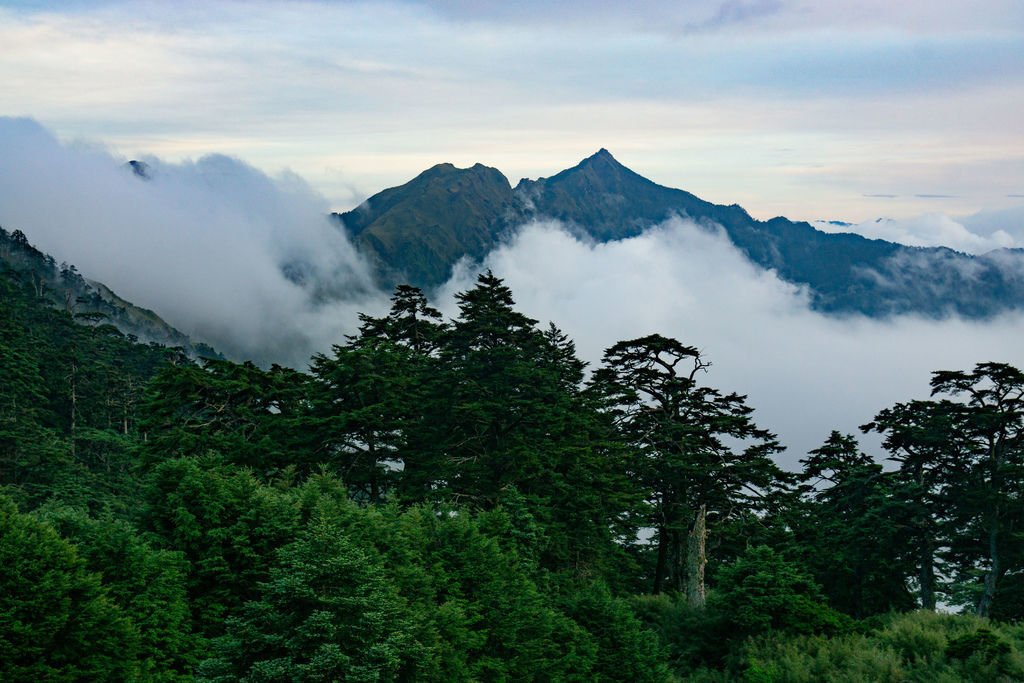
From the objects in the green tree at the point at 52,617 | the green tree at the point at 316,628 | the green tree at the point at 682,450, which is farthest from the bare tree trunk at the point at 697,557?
the green tree at the point at 52,617

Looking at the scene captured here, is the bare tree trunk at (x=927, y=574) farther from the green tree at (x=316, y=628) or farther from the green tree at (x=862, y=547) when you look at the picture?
the green tree at (x=316, y=628)

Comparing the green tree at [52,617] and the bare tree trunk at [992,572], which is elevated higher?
the green tree at [52,617]

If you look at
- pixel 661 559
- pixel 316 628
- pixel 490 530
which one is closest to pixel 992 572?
pixel 661 559

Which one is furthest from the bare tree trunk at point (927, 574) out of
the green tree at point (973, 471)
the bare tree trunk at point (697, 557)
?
the bare tree trunk at point (697, 557)

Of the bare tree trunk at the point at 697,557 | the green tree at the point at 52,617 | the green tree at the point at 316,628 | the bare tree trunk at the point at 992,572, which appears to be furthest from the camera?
the bare tree trunk at the point at 992,572

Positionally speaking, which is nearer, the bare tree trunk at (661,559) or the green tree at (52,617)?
the green tree at (52,617)

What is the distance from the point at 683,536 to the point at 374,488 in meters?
19.2

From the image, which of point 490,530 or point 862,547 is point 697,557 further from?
point 490,530

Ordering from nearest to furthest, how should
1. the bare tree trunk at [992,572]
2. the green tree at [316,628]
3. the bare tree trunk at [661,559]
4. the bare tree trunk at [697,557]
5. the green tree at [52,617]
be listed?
the green tree at [316,628]
the green tree at [52,617]
the bare tree trunk at [697,557]
the bare tree trunk at [992,572]
the bare tree trunk at [661,559]

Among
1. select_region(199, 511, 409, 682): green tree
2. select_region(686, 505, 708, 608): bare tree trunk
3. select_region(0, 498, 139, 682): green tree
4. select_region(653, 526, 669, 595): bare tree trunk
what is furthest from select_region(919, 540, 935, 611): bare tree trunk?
select_region(0, 498, 139, 682): green tree

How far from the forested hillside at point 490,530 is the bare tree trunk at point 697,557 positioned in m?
0.10

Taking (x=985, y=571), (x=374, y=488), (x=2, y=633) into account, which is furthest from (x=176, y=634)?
(x=985, y=571)

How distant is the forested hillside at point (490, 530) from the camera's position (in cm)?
1769

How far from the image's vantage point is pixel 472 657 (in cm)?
2288
